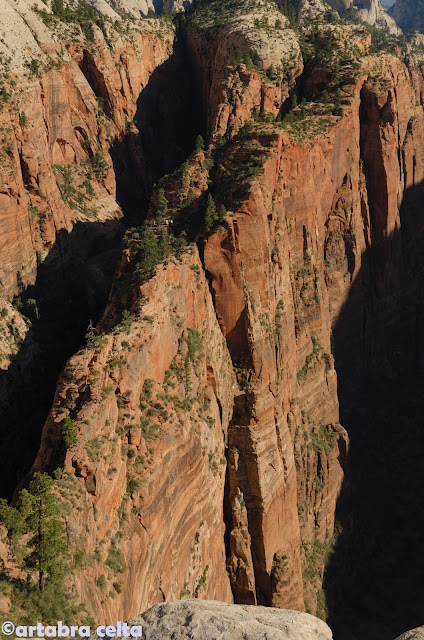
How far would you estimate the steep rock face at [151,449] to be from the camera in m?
35.2

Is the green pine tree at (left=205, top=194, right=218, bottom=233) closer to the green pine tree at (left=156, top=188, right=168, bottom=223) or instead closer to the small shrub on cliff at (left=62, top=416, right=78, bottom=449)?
the green pine tree at (left=156, top=188, right=168, bottom=223)

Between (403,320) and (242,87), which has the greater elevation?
(242,87)

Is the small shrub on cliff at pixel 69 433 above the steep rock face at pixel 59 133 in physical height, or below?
below

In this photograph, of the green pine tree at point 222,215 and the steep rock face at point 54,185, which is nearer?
the green pine tree at point 222,215

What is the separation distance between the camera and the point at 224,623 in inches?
757

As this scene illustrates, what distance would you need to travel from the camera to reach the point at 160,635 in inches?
750

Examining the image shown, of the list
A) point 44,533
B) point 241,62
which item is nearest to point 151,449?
point 44,533

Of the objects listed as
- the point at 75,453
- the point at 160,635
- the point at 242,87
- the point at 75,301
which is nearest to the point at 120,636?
the point at 160,635

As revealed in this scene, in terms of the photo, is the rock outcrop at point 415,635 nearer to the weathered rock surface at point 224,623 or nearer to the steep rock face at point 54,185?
the weathered rock surface at point 224,623

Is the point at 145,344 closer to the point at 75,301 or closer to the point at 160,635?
the point at 160,635

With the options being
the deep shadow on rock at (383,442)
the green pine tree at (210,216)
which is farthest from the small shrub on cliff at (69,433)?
the deep shadow on rock at (383,442)

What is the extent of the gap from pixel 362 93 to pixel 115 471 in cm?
7104
